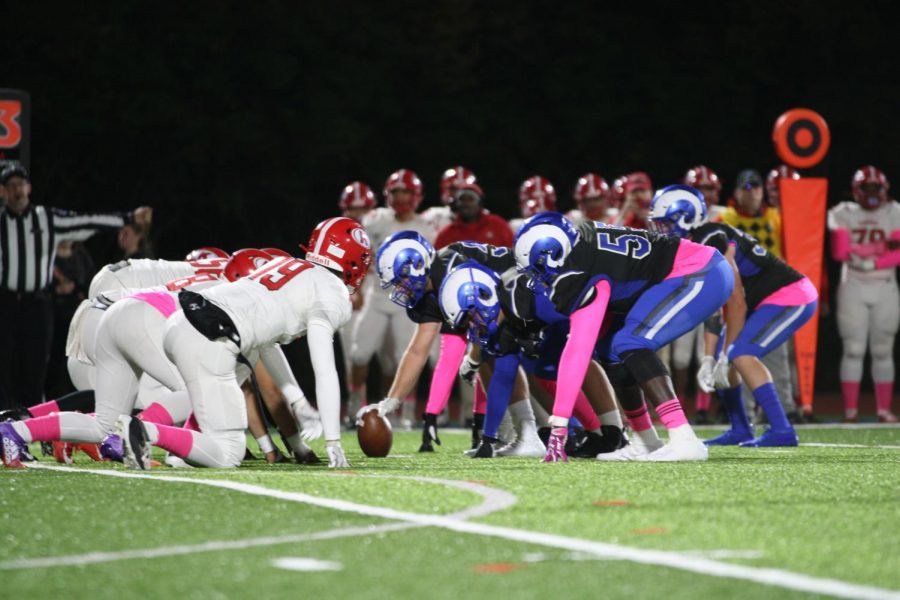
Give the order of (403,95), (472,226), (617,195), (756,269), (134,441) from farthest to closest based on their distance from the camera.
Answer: (403,95) → (617,195) → (472,226) → (756,269) → (134,441)

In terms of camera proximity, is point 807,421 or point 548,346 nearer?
point 548,346

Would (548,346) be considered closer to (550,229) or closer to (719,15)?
(550,229)

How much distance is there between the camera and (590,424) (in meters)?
7.52

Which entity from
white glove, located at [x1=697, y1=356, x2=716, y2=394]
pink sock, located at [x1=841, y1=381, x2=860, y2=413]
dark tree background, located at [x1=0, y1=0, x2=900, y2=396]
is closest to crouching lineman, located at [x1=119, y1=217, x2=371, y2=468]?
white glove, located at [x1=697, y1=356, x2=716, y2=394]

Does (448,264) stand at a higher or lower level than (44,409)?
higher

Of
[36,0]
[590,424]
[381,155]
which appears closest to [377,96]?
[381,155]

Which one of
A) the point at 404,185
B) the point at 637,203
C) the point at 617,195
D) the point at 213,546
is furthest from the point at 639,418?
the point at 617,195

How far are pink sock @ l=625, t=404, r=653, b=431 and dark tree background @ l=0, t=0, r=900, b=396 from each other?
33.4 ft

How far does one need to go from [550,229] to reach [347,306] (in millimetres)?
989

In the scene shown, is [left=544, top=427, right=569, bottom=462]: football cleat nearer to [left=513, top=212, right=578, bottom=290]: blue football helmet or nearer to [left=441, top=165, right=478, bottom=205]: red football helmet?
[left=513, top=212, right=578, bottom=290]: blue football helmet

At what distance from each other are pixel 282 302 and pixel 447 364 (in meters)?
1.43

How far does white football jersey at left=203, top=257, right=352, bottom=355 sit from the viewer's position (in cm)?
618

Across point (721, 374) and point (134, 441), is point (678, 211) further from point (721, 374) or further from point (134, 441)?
point (134, 441)

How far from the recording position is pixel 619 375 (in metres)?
6.86
